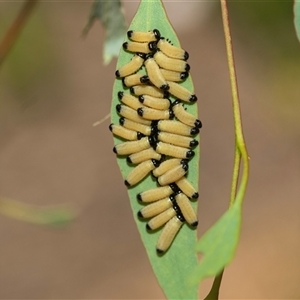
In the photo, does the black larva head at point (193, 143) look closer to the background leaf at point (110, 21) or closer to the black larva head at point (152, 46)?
the black larva head at point (152, 46)

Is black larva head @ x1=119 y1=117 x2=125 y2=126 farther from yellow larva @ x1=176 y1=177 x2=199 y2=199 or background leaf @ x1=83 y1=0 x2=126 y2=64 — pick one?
background leaf @ x1=83 y1=0 x2=126 y2=64

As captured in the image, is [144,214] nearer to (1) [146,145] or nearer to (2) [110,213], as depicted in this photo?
(1) [146,145]

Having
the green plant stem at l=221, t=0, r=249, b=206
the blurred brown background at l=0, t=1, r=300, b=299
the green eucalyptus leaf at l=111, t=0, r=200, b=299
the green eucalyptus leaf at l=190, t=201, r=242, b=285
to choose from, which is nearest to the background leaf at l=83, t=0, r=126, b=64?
the green eucalyptus leaf at l=111, t=0, r=200, b=299

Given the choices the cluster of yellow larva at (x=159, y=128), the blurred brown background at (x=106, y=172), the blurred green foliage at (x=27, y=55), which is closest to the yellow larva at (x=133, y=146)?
the cluster of yellow larva at (x=159, y=128)

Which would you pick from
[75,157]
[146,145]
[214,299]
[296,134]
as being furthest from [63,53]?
[214,299]

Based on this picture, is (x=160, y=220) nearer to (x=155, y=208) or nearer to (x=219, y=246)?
(x=155, y=208)
